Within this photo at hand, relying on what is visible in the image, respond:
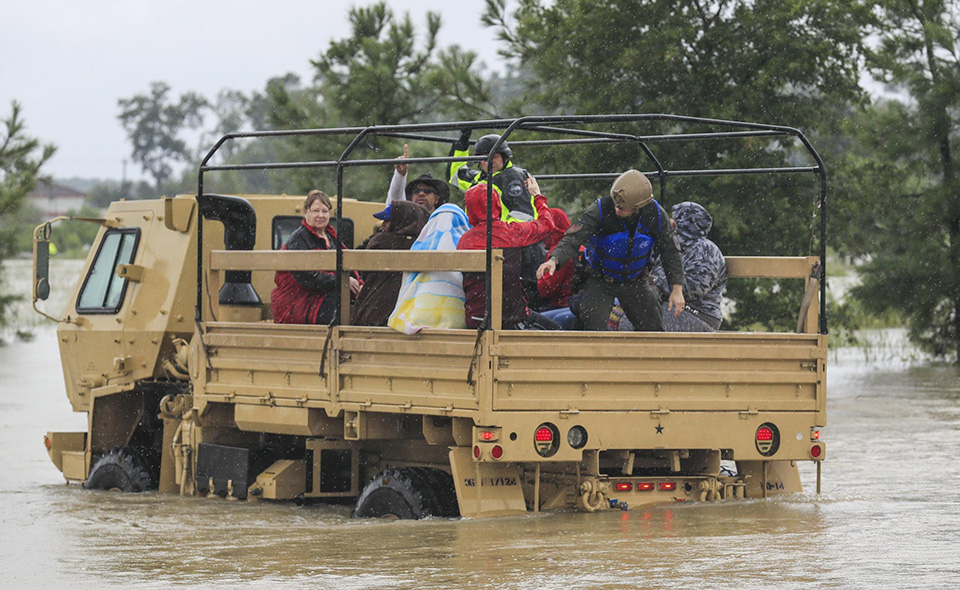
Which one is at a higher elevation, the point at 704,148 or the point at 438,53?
the point at 438,53

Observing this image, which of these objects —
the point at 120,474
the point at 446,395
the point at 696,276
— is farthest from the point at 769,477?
the point at 120,474

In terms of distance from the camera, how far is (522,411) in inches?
322

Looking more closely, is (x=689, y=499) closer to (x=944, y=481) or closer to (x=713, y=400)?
(x=713, y=400)

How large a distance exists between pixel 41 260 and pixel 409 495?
3937 mm

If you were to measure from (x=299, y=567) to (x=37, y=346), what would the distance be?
2698 cm

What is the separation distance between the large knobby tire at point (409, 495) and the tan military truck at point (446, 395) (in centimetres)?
Result: 1

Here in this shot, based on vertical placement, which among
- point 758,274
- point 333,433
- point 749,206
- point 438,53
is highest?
point 438,53

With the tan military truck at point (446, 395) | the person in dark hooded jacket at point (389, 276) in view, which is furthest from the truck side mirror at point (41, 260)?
the person in dark hooded jacket at point (389, 276)

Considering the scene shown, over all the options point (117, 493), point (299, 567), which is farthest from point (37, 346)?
point (299, 567)

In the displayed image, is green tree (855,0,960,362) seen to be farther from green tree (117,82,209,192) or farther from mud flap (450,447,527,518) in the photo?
green tree (117,82,209,192)

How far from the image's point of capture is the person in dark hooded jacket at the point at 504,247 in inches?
338

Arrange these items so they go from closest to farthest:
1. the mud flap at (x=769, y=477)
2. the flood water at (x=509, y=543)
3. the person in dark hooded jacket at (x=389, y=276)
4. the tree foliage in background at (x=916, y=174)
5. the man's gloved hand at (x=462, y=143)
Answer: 1. the flood water at (x=509, y=543)
2. the mud flap at (x=769, y=477)
3. the person in dark hooded jacket at (x=389, y=276)
4. the man's gloved hand at (x=462, y=143)
5. the tree foliage in background at (x=916, y=174)

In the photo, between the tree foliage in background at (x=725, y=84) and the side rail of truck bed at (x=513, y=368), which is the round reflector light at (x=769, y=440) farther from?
the tree foliage in background at (x=725, y=84)

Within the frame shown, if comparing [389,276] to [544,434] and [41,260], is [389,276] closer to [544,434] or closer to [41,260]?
[544,434]
